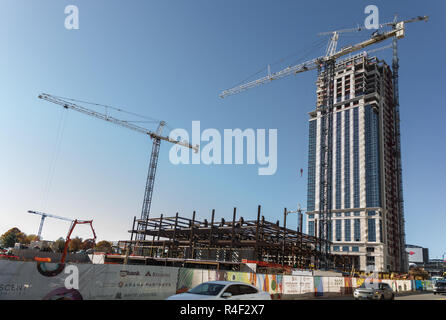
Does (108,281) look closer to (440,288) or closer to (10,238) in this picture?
(440,288)

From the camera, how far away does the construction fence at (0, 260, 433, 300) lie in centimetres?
1336

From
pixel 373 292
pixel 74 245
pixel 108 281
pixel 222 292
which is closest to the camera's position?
pixel 222 292

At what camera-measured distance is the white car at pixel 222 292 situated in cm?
1123

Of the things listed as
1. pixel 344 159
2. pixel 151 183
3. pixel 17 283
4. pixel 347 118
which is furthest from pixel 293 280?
pixel 347 118

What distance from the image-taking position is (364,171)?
120 m

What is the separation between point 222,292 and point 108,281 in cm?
765

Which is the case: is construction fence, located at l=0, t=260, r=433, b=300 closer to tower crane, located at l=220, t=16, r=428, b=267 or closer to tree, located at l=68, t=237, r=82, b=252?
tower crane, located at l=220, t=16, r=428, b=267

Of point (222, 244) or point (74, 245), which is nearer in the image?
point (222, 244)

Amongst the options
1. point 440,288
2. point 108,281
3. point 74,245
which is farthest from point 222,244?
point 74,245

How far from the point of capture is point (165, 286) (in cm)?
1841

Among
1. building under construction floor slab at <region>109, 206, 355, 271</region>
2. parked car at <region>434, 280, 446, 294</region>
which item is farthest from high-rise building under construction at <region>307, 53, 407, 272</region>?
parked car at <region>434, 280, 446, 294</region>

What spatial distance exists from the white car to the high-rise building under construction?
97578 millimetres

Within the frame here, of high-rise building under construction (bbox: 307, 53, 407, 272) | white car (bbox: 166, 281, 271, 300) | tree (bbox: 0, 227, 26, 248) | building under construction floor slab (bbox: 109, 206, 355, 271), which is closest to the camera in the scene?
white car (bbox: 166, 281, 271, 300)
